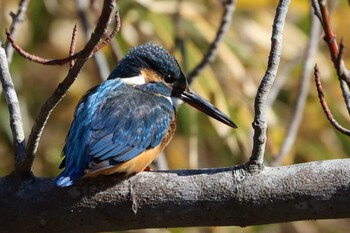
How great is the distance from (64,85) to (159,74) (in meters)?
1.11

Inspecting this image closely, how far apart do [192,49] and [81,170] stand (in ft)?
5.97

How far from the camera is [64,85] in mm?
2072

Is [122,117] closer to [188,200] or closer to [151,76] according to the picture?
[151,76]

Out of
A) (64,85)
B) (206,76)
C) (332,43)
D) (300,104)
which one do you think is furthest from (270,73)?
(206,76)

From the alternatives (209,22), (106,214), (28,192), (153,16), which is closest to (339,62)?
(106,214)

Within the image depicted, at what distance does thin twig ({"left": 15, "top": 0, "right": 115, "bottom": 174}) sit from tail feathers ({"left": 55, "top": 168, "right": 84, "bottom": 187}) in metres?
0.09

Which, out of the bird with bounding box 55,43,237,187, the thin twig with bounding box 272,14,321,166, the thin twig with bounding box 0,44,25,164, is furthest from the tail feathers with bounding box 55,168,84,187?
the thin twig with bounding box 272,14,321,166

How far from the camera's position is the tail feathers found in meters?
2.32

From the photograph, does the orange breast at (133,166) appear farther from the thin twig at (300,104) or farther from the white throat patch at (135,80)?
the thin twig at (300,104)

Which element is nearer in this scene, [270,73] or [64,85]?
[64,85]

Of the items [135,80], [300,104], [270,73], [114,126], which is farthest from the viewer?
[300,104]

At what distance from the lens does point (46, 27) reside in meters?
4.54

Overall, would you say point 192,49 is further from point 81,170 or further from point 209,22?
point 81,170

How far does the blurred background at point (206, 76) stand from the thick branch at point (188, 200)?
1.58m
